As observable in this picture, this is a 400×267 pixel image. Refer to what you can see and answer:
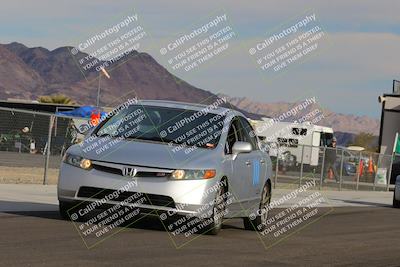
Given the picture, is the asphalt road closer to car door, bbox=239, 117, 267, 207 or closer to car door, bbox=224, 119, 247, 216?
car door, bbox=224, 119, 247, 216

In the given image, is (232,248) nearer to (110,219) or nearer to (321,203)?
(110,219)

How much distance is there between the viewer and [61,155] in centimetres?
2356

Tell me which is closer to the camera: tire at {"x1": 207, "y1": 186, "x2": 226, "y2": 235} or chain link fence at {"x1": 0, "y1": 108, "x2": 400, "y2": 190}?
tire at {"x1": 207, "y1": 186, "x2": 226, "y2": 235}

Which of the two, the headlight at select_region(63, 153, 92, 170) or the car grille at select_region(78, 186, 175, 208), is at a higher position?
the headlight at select_region(63, 153, 92, 170)

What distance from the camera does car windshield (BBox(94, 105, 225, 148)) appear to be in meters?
11.8

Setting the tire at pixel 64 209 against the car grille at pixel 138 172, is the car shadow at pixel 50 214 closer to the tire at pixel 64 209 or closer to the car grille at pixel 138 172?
the tire at pixel 64 209

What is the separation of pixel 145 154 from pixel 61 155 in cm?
1284

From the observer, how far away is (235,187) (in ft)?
39.8

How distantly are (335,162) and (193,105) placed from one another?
78.3ft

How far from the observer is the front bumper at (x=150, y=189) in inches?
429

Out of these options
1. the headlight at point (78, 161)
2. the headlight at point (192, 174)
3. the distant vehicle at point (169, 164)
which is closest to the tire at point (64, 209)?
the distant vehicle at point (169, 164)

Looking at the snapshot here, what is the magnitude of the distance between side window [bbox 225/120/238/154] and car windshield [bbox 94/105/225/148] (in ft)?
0.57

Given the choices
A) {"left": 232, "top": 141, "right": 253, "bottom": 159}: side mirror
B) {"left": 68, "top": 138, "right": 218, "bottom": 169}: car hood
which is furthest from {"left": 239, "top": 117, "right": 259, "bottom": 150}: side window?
{"left": 68, "top": 138, "right": 218, "bottom": 169}: car hood

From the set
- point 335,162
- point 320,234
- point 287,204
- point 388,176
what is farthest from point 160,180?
point 388,176
